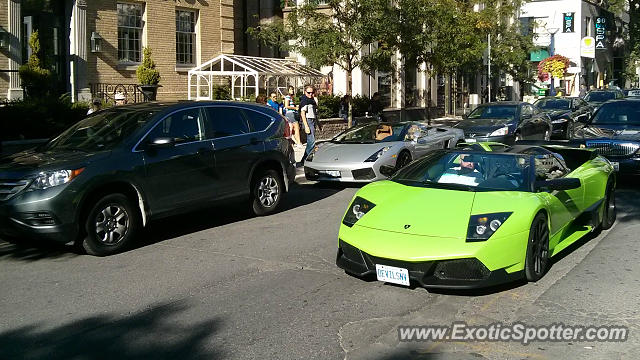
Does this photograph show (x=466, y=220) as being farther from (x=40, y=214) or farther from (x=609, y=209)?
(x=40, y=214)

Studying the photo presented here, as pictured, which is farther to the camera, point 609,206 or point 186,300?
point 609,206

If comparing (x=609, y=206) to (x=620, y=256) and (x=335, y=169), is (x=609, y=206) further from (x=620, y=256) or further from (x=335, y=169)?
(x=335, y=169)

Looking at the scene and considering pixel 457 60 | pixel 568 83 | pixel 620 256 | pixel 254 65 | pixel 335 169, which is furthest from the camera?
pixel 568 83

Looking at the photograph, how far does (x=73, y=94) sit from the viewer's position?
65.1 feet

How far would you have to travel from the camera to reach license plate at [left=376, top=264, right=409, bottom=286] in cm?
612

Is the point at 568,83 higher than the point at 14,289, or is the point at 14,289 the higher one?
the point at 568,83

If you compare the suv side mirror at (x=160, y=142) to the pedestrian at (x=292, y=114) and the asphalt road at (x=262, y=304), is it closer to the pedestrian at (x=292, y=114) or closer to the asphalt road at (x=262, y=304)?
the asphalt road at (x=262, y=304)

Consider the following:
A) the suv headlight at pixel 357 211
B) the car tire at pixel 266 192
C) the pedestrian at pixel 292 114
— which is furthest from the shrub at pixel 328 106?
the suv headlight at pixel 357 211

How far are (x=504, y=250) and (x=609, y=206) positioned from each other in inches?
158

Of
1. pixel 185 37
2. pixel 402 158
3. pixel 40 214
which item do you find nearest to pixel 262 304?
pixel 40 214

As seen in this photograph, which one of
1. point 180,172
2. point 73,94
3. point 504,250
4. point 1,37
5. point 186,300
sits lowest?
point 186,300

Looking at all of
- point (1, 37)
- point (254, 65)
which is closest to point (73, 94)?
point (1, 37)

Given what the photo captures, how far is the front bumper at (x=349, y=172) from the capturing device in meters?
13.1

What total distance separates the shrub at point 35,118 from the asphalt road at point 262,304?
6493mm
